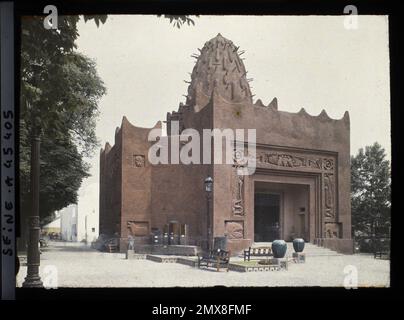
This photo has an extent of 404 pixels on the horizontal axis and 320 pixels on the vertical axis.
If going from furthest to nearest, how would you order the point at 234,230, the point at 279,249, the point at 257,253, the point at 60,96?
the point at 234,230 → the point at 257,253 → the point at 279,249 → the point at 60,96

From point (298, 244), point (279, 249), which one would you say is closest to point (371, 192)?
point (298, 244)

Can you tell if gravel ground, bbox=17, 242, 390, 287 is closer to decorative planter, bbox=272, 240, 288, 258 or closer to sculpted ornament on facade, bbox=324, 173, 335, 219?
decorative planter, bbox=272, 240, 288, 258

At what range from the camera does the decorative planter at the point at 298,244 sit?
13.4m

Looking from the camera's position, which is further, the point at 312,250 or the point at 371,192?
the point at 312,250

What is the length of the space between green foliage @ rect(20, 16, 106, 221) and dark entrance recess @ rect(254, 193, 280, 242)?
623 centimetres

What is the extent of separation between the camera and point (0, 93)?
23.6ft

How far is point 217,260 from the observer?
1137cm

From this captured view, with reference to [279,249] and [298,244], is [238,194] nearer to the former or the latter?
[298,244]

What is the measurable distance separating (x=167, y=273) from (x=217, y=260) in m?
1.23

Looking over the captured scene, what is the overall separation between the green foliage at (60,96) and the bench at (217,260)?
3344mm

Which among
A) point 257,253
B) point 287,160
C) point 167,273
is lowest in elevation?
point 167,273

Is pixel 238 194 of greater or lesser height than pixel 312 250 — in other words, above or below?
above
